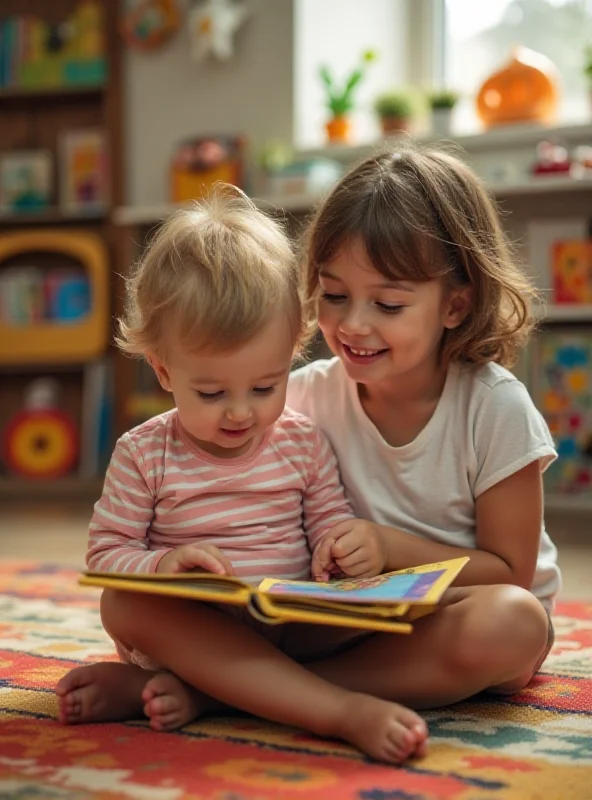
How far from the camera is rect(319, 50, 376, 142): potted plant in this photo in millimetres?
2951

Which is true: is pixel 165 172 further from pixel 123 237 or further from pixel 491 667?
pixel 491 667

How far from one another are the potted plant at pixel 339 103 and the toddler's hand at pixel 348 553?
2190 mm

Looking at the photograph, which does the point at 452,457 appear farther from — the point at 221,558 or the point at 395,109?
the point at 395,109

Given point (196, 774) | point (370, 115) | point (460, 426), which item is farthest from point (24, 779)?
point (370, 115)

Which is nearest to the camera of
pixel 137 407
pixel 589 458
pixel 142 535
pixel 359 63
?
pixel 142 535

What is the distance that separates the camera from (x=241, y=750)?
32.7 inches

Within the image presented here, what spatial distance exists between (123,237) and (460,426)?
2404 mm

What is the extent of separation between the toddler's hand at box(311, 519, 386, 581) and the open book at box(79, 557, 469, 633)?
9 centimetres

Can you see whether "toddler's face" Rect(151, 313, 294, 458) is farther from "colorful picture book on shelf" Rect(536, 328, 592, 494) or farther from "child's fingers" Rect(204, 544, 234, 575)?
"colorful picture book on shelf" Rect(536, 328, 592, 494)

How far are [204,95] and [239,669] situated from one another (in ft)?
8.59

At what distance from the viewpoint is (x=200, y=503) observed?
1003mm

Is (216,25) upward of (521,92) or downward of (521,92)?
upward

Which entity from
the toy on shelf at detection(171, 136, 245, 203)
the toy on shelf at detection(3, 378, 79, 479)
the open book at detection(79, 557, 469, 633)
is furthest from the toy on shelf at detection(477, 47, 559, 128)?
the open book at detection(79, 557, 469, 633)

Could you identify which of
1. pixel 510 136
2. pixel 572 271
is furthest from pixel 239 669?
pixel 510 136
